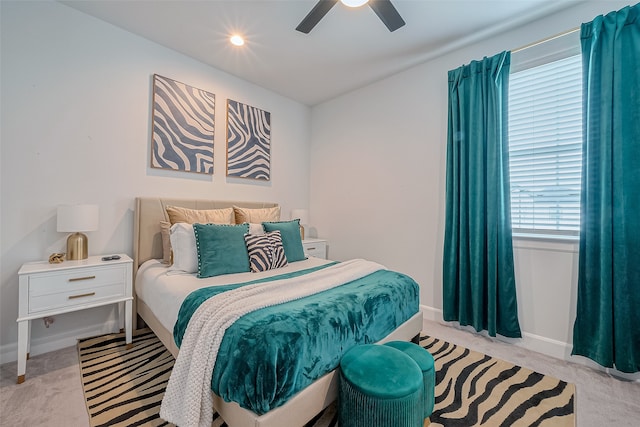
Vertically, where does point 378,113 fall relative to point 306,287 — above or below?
above

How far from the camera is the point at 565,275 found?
221 centimetres

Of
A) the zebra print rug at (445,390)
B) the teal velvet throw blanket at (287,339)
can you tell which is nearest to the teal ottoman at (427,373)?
the zebra print rug at (445,390)

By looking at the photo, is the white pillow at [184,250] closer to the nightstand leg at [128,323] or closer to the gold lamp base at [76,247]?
the nightstand leg at [128,323]

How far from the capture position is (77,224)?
207cm

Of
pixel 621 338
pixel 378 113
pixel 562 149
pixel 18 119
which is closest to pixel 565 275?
pixel 621 338

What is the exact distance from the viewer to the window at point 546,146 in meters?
2.20

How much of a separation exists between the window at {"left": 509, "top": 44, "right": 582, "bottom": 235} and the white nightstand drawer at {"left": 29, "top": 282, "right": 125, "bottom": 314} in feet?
11.4

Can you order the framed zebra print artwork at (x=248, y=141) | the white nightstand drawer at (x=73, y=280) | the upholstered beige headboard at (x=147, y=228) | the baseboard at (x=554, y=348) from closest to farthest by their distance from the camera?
the white nightstand drawer at (x=73, y=280) < the baseboard at (x=554, y=348) < the upholstered beige headboard at (x=147, y=228) < the framed zebra print artwork at (x=248, y=141)

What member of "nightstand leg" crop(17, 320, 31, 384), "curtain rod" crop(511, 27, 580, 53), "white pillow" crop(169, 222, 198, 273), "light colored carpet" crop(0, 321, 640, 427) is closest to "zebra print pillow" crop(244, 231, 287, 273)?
"white pillow" crop(169, 222, 198, 273)

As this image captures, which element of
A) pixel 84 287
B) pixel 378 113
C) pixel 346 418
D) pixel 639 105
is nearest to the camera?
pixel 346 418

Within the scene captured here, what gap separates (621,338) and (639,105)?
160cm

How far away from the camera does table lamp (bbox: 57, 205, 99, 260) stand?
205cm

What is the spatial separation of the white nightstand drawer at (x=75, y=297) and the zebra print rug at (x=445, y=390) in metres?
0.46

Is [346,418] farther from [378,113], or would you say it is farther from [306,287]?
[378,113]
